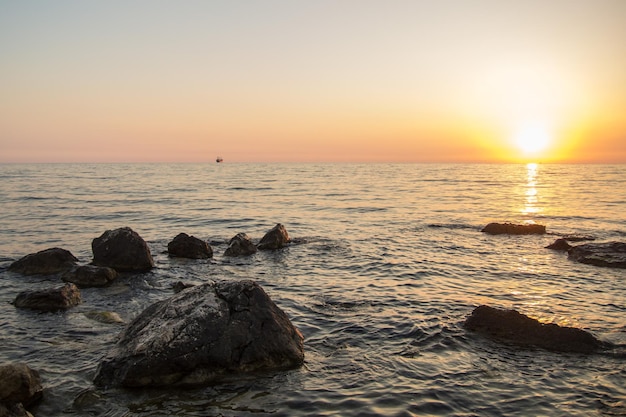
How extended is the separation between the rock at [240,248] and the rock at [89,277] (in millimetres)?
5472

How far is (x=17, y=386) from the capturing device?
6684 mm

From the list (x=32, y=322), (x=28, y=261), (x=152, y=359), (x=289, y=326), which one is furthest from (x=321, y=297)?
(x=28, y=261)

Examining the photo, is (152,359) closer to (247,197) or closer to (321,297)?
(321,297)

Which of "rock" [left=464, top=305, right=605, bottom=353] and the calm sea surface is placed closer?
the calm sea surface

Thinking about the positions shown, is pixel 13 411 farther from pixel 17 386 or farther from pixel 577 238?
pixel 577 238

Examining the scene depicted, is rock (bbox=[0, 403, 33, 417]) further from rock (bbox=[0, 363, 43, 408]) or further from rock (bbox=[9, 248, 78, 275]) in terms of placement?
rock (bbox=[9, 248, 78, 275])

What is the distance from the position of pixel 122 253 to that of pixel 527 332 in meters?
12.9

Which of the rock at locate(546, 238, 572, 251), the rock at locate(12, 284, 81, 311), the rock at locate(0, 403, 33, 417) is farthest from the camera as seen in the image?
the rock at locate(546, 238, 572, 251)

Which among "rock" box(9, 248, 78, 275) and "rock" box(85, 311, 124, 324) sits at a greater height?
"rock" box(9, 248, 78, 275)

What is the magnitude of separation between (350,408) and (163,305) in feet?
13.2

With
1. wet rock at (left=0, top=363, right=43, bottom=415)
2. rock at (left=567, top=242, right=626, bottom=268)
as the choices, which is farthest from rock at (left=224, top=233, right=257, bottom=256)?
rock at (left=567, top=242, right=626, bottom=268)

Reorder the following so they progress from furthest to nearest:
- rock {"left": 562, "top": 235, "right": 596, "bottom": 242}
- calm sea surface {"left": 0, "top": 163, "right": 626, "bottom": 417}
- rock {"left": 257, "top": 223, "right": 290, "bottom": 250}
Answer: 1. rock {"left": 562, "top": 235, "right": 596, "bottom": 242}
2. rock {"left": 257, "top": 223, "right": 290, "bottom": 250}
3. calm sea surface {"left": 0, "top": 163, "right": 626, "bottom": 417}

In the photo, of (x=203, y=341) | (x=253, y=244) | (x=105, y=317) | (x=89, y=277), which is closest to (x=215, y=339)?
(x=203, y=341)

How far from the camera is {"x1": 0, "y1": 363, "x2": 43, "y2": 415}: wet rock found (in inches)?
258
